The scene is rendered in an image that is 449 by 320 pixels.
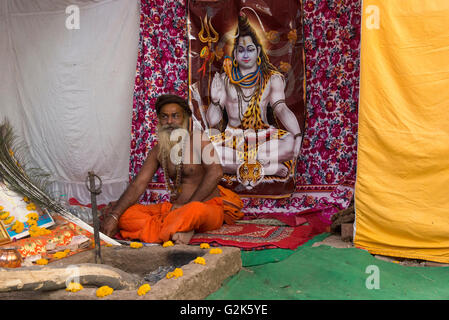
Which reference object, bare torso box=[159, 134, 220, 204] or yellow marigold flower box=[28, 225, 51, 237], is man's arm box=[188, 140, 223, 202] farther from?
yellow marigold flower box=[28, 225, 51, 237]

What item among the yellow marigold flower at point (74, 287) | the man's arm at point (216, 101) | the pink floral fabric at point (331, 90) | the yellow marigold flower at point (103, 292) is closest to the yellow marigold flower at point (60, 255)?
the yellow marigold flower at point (74, 287)

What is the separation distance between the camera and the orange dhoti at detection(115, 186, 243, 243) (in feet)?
11.9

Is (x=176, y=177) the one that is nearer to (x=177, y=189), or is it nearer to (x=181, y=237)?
(x=177, y=189)

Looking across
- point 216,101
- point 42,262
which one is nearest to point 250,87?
point 216,101

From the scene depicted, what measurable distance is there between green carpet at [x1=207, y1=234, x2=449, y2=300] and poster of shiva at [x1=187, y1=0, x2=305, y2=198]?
1863 mm

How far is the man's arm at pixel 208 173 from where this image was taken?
13.6 feet

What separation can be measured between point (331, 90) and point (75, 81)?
131 inches

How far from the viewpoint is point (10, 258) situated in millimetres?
2457

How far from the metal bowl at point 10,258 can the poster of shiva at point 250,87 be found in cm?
292

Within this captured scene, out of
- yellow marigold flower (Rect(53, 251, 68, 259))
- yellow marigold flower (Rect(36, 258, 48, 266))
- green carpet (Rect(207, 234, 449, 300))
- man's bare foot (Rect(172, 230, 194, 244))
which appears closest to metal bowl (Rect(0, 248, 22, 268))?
yellow marigold flower (Rect(36, 258, 48, 266))

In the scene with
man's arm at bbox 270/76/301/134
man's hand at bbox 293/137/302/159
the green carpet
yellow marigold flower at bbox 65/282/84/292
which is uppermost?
man's arm at bbox 270/76/301/134
